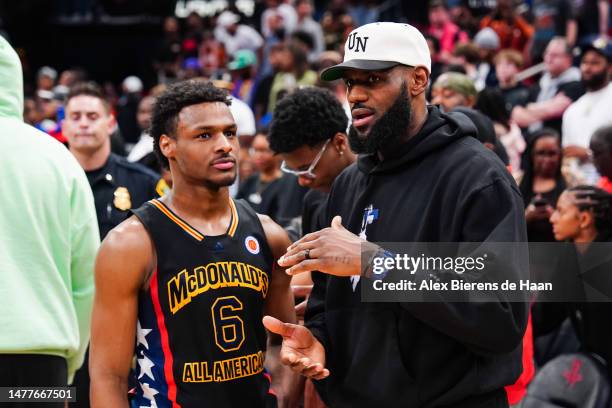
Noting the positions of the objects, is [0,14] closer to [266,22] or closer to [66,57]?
[66,57]

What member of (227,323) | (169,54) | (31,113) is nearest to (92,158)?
(227,323)

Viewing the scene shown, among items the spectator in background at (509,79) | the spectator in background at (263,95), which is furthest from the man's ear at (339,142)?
the spectator in background at (263,95)

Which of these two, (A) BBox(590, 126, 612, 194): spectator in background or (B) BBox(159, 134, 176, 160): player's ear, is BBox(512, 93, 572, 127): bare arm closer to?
(A) BBox(590, 126, 612, 194): spectator in background

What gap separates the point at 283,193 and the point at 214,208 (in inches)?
126

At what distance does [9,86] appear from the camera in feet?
13.7

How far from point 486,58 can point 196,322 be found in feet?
29.6

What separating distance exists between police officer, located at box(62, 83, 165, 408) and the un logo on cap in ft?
8.19

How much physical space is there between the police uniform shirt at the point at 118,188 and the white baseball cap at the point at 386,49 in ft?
8.60

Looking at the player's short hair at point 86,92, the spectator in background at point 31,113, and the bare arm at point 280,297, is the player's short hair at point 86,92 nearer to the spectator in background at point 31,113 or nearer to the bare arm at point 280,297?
the bare arm at point 280,297

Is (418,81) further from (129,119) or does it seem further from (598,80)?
(129,119)

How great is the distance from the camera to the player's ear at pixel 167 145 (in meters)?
4.09

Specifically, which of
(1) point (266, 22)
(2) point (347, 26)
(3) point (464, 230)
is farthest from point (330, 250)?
(1) point (266, 22)

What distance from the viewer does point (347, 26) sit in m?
15.4

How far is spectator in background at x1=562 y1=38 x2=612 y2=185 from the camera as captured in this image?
8.39m
